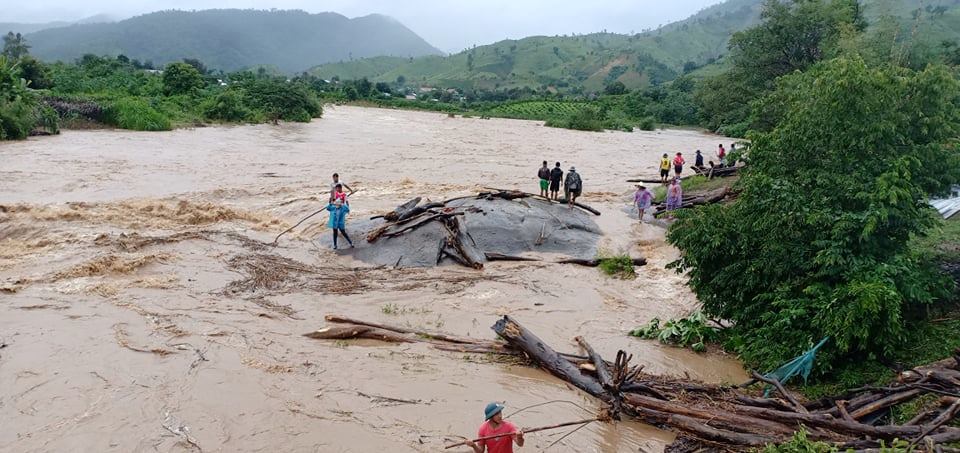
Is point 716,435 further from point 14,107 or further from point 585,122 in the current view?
point 585,122

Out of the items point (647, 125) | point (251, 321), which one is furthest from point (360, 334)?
point (647, 125)

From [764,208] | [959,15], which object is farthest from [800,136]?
[959,15]

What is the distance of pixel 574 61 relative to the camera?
137 meters

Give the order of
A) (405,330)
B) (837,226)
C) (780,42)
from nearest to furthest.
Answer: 1. (837,226)
2. (405,330)
3. (780,42)

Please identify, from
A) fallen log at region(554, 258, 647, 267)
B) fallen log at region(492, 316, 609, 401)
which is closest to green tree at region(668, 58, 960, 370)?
fallen log at region(492, 316, 609, 401)

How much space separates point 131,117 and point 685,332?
34.6 m

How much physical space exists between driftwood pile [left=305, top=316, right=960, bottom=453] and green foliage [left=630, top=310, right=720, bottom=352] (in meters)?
1.62

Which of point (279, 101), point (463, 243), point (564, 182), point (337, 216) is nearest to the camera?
point (463, 243)

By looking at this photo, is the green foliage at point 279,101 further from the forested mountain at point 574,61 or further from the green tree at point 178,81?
the forested mountain at point 574,61

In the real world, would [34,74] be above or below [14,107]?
above

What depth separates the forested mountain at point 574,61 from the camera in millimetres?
115250

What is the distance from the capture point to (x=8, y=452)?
5.76 metres

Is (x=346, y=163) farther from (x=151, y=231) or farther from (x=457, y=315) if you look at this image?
(x=457, y=315)

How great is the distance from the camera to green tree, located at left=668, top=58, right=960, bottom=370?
23.1 feet
